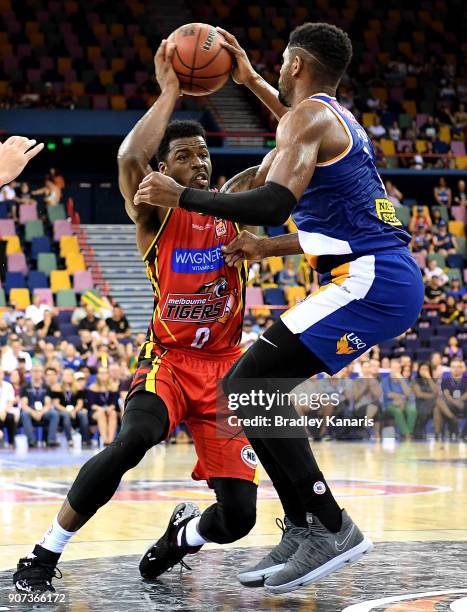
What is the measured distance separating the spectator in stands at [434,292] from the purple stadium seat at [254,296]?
3.32 m

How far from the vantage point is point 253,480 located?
199 inches

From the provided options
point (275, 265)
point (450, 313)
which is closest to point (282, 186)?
point (450, 313)

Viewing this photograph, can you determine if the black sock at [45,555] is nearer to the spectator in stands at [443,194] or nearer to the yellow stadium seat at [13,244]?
the yellow stadium seat at [13,244]

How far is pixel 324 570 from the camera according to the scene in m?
4.47

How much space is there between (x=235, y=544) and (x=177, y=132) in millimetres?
2485

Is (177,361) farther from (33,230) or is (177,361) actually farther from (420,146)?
(420,146)

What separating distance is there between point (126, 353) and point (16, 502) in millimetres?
7094

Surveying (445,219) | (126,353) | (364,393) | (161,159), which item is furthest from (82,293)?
(161,159)

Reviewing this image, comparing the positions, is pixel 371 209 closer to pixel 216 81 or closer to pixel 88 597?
pixel 216 81

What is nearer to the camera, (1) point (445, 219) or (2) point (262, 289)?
(2) point (262, 289)

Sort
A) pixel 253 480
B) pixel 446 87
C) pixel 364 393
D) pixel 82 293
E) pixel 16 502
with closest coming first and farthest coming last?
pixel 253 480 → pixel 16 502 → pixel 364 393 → pixel 82 293 → pixel 446 87

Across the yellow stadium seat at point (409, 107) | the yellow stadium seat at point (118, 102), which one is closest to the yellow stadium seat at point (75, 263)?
the yellow stadium seat at point (118, 102)

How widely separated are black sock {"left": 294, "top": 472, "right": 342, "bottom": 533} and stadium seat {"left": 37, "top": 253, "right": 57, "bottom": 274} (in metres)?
14.3

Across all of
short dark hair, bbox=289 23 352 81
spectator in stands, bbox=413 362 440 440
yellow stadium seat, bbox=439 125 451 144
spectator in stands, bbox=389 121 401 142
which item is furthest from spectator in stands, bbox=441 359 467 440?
short dark hair, bbox=289 23 352 81
